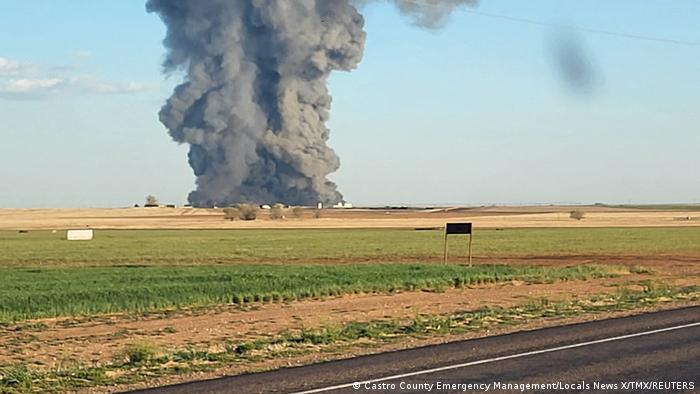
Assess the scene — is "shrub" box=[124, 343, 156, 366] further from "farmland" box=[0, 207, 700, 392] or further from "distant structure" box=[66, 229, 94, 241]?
"distant structure" box=[66, 229, 94, 241]

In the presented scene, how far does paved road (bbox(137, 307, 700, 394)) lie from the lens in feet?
35.7

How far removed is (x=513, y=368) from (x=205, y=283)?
2130 centimetres

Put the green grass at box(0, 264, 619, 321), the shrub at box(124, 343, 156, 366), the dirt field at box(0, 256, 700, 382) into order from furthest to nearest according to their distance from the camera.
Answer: the green grass at box(0, 264, 619, 321) → the dirt field at box(0, 256, 700, 382) → the shrub at box(124, 343, 156, 366)

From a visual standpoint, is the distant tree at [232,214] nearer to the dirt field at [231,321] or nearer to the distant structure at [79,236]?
the distant structure at [79,236]

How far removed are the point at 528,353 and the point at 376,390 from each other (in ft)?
10.6

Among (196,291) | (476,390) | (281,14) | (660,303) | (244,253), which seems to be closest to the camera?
(476,390)

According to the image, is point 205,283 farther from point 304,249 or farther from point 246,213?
point 246,213

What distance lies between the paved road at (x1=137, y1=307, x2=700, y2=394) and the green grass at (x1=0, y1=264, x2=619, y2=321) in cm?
1309

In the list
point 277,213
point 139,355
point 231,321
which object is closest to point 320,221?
point 277,213

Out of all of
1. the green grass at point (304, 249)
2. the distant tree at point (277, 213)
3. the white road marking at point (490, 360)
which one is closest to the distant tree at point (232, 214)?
the distant tree at point (277, 213)

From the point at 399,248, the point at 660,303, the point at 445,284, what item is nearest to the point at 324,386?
the point at 660,303

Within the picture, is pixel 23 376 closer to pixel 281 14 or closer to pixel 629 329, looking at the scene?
pixel 629 329

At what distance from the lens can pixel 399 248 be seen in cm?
5853

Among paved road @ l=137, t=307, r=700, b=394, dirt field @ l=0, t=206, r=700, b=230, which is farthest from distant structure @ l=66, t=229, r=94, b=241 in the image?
paved road @ l=137, t=307, r=700, b=394
